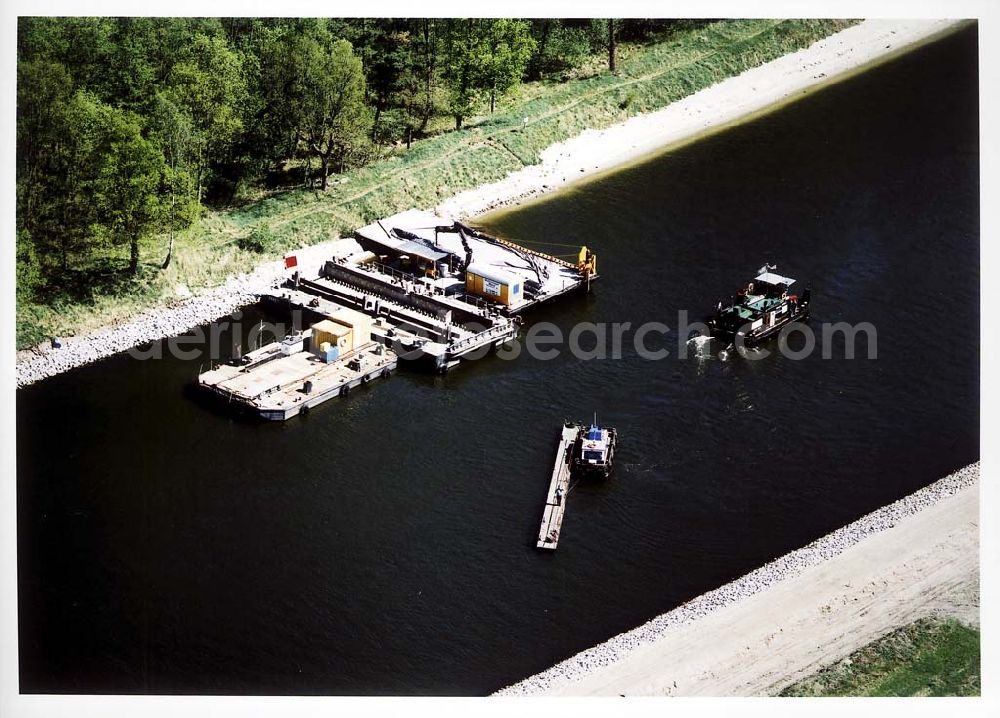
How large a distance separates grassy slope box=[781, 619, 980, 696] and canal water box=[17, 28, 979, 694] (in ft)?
18.8

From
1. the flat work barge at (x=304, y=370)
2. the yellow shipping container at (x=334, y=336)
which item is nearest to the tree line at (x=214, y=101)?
the flat work barge at (x=304, y=370)

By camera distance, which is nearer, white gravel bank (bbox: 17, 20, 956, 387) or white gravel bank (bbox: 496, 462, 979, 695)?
white gravel bank (bbox: 496, 462, 979, 695)

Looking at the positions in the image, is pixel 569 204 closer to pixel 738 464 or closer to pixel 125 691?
pixel 738 464

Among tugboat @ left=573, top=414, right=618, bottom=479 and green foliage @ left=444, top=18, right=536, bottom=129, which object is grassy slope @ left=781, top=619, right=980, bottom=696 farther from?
green foliage @ left=444, top=18, right=536, bottom=129

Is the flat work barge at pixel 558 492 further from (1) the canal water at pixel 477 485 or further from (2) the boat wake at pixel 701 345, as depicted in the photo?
(2) the boat wake at pixel 701 345

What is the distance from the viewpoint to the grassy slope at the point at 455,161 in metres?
71.8

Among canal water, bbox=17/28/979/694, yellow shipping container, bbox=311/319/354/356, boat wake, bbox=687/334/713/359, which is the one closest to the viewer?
canal water, bbox=17/28/979/694

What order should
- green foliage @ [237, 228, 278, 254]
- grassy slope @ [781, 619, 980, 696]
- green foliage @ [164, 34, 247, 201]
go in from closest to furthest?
grassy slope @ [781, 619, 980, 696] → green foliage @ [237, 228, 278, 254] → green foliage @ [164, 34, 247, 201]

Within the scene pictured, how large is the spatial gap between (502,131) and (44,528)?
42.4 m

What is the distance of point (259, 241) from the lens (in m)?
76.5

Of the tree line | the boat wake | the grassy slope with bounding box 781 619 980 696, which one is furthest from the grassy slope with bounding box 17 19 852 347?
the grassy slope with bounding box 781 619 980 696

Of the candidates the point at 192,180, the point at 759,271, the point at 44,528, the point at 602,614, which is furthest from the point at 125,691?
the point at 759,271

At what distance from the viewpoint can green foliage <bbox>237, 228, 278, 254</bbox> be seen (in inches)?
2997

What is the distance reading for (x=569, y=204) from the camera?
83125 mm
